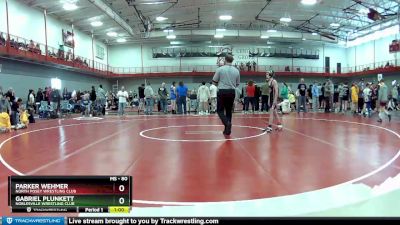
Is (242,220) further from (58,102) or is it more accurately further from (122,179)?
(58,102)

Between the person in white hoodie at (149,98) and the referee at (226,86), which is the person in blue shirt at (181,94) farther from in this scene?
the referee at (226,86)

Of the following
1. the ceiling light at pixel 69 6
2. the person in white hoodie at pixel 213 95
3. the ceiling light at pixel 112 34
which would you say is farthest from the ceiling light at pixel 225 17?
the person in white hoodie at pixel 213 95

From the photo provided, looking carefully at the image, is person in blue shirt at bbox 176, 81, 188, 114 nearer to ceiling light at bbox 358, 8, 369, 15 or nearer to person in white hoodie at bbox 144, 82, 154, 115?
person in white hoodie at bbox 144, 82, 154, 115

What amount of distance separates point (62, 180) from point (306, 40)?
139 feet

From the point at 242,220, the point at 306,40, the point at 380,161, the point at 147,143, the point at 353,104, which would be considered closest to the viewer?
the point at 242,220

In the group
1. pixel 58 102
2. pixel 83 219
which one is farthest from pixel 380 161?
pixel 58 102

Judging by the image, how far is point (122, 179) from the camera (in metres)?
1.80

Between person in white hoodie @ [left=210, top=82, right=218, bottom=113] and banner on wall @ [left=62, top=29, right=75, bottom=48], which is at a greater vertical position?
banner on wall @ [left=62, top=29, right=75, bottom=48]

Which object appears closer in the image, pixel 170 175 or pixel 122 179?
pixel 122 179
